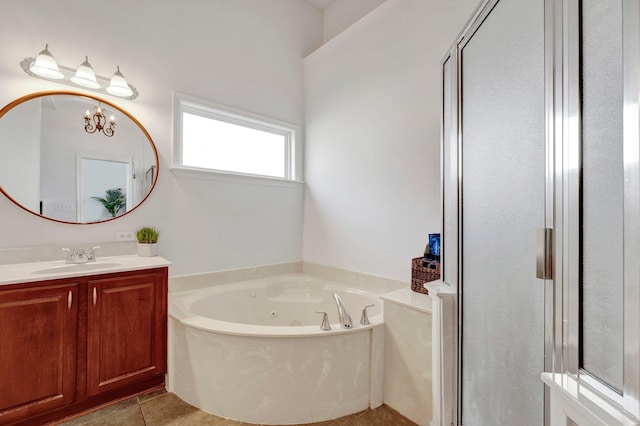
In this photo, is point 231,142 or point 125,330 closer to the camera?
point 125,330

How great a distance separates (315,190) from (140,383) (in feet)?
7.34

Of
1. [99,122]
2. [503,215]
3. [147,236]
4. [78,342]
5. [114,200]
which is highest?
[99,122]

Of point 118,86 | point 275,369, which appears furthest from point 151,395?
point 118,86

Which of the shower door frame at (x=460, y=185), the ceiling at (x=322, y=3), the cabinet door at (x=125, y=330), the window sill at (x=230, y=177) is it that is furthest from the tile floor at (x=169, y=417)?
the ceiling at (x=322, y=3)

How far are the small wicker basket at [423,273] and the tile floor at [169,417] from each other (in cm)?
78

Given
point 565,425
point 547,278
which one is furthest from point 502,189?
point 565,425

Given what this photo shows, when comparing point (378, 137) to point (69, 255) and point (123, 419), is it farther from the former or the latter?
point (123, 419)

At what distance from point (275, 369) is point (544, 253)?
1.52 m

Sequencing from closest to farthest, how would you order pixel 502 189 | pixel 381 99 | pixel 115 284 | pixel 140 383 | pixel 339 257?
pixel 502 189 < pixel 115 284 < pixel 140 383 < pixel 381 99 < pixel 339 257

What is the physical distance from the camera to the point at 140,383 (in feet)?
6.44

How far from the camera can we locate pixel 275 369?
173 cm

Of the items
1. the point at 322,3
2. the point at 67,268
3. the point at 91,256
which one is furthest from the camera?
the point at 322,3

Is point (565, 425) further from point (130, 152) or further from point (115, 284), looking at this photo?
point (130, 152)

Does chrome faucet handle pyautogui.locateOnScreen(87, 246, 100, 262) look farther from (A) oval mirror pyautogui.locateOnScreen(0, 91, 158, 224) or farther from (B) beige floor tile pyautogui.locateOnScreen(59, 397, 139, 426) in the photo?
(B) beige floor tile pyautogui.locateOnScreen(59, 397, 139, 426)
